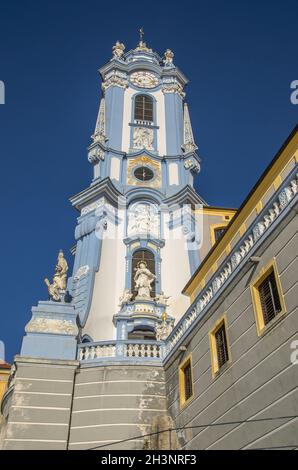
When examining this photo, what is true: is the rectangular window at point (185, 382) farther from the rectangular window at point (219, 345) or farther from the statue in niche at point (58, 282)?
the statue in niche at point (58, 282)

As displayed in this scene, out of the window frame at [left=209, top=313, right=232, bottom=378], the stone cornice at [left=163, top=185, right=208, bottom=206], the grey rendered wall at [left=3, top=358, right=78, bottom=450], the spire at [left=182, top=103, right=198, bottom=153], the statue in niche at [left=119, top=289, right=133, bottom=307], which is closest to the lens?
the window frame at [left=209, top=313, right=232, bottom=378]

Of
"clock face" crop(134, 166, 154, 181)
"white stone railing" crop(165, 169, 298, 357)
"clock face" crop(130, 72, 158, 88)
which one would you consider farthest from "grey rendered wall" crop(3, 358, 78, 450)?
"clock face" crop(130, 72, 158, 88)

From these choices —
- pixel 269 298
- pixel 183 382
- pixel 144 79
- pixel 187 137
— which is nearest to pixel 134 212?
pixel 187 137

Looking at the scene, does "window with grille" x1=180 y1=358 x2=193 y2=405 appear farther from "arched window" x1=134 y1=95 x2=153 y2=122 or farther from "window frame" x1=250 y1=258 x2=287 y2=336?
"arched window" x1=134 y1=95 x2=153 y2=122

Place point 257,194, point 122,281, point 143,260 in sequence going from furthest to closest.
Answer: point 143,260
point 122,281
point 257,194

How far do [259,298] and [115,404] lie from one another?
7.30m

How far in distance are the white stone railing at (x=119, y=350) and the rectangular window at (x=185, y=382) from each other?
2.19 m

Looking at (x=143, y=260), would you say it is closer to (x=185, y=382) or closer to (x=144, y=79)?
(x=185, y=382)

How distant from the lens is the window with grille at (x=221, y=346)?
12488 mm

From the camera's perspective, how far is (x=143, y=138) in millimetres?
32219

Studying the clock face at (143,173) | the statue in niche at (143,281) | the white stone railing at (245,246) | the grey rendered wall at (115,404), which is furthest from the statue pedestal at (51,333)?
the clock face at (143,173)

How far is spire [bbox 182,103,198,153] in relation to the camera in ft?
106
